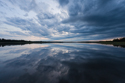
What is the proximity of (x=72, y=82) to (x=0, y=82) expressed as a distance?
21.4ft

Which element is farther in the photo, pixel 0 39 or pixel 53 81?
pixel 0 39

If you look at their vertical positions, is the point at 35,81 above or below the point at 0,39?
below

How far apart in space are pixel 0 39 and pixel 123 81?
662 ft

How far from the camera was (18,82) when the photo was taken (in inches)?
181

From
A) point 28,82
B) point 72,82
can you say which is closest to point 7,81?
point 28,82

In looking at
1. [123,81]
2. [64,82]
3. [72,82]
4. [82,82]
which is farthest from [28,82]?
[123,81]

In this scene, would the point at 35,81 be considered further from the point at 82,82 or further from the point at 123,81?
the point at 123,81

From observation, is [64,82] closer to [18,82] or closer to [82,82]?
[82,82]

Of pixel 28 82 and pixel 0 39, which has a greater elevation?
pixel 0 39

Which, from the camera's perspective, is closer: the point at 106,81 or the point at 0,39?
the point at 106,81

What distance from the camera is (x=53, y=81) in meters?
4.69

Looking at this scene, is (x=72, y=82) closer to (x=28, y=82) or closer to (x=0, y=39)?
(x=28, y=82)

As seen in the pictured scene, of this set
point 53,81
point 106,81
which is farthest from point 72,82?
point 106,81

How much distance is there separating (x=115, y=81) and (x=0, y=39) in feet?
660
